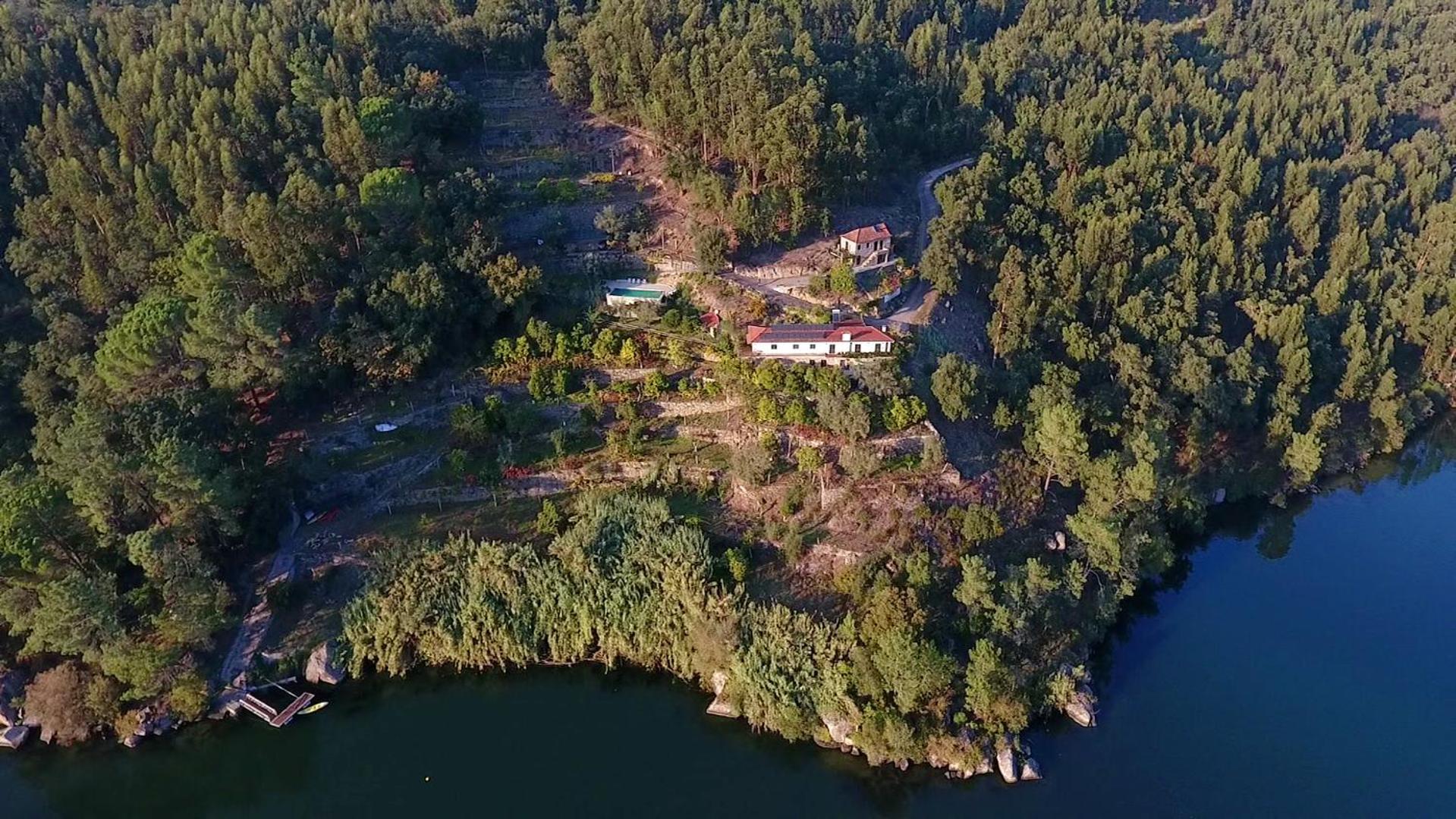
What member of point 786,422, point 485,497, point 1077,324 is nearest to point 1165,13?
point 1077,324

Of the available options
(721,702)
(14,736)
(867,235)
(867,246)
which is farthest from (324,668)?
(867,235)

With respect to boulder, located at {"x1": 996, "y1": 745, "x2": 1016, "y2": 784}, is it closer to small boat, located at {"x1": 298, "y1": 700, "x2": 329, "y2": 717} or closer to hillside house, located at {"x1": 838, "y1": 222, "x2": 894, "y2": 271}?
small boat, located at {"x1": 298, "y1": 700, "x2": 329, "y2": 717}

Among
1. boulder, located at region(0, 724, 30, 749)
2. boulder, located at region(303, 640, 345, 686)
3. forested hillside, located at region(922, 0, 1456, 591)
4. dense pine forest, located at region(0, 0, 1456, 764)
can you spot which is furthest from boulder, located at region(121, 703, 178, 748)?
forested hillside, located at region(922, 0, 1456, 591)

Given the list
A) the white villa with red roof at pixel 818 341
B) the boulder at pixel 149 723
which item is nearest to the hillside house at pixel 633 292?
the white villa with red roof at pixel 818 341

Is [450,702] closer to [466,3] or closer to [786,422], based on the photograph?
A: [786,422]

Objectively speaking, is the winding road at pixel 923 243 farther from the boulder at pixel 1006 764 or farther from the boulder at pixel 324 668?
the boulder at pixel 324 668

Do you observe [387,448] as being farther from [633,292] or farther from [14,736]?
[14,736]
